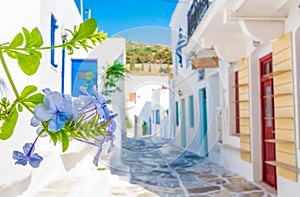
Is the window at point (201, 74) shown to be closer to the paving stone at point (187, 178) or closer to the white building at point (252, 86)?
the white building at point (252, 86)

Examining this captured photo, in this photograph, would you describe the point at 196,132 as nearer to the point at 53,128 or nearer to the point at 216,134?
the point at 216,134

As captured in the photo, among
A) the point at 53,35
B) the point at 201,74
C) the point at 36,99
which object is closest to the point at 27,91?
the point at 36,99

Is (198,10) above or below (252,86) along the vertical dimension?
above

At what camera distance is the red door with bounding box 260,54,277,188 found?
18.4 ft

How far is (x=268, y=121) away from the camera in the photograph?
5797 millimetres

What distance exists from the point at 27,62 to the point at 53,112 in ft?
0.44

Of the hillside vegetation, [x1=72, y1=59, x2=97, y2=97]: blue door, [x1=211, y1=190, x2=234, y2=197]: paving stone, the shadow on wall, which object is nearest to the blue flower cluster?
the shadow on wall

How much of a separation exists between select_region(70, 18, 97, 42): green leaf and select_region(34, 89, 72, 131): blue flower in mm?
140

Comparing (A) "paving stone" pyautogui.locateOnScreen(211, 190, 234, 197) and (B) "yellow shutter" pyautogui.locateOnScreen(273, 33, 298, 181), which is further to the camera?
(A) "paving stone" pyautogui.locateOnScreen(211, 190, 234, 197)

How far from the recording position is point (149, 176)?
22.5 feet

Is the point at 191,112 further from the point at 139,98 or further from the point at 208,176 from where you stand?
the point at 139,98

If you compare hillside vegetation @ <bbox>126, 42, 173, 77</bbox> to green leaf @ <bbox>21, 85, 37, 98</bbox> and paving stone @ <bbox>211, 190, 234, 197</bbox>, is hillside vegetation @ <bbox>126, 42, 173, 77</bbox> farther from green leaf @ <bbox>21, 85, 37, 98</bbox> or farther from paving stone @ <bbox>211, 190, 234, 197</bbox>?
green leaf @ <bbox>21, 85, 37, 98</bbox>

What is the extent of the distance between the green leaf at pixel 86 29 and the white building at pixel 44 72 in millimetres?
282

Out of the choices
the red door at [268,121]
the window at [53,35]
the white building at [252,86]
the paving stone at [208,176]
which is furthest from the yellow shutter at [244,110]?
the window at [53,35]
